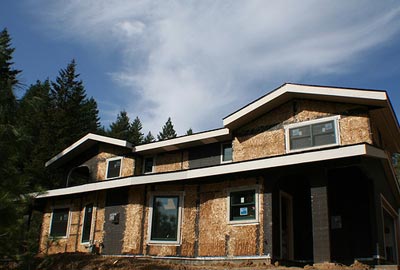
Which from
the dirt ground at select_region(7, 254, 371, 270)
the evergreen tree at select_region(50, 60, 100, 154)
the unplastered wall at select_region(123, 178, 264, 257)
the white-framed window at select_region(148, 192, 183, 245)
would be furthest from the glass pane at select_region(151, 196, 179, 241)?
the evergreen tree at select_region(50, 60, 100, 154)

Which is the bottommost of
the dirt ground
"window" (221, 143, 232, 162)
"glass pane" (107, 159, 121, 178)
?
the dirt ground

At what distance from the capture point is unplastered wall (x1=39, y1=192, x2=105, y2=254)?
18312mm

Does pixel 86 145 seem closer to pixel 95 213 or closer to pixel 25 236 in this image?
pixel 95 213

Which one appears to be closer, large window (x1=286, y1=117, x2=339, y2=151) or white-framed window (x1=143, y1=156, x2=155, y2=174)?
large window (x1=286, y1=117, x2=339, y2=151)

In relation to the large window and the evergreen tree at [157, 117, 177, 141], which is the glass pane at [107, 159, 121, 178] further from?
the evergreen tree at [157, 117, 177, 141]

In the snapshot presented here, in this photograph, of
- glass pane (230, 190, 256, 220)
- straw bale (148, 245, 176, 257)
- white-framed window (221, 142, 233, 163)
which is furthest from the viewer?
white-framed window (221, 142, 233, 163)

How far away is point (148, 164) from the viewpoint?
19.3m

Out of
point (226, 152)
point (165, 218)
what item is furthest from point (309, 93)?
point (165, 218)

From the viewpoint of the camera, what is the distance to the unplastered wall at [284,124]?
1377cm

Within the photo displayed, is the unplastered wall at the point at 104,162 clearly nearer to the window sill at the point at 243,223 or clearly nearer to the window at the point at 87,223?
the window at the point at 87,223

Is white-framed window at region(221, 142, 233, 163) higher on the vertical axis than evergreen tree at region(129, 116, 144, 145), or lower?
lower

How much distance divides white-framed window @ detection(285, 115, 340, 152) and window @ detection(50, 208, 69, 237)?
11.2 meters

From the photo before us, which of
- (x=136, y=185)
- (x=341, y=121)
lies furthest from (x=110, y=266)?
(x=341, y=121)

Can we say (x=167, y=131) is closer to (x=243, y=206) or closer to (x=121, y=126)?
(x=121, y=126)
